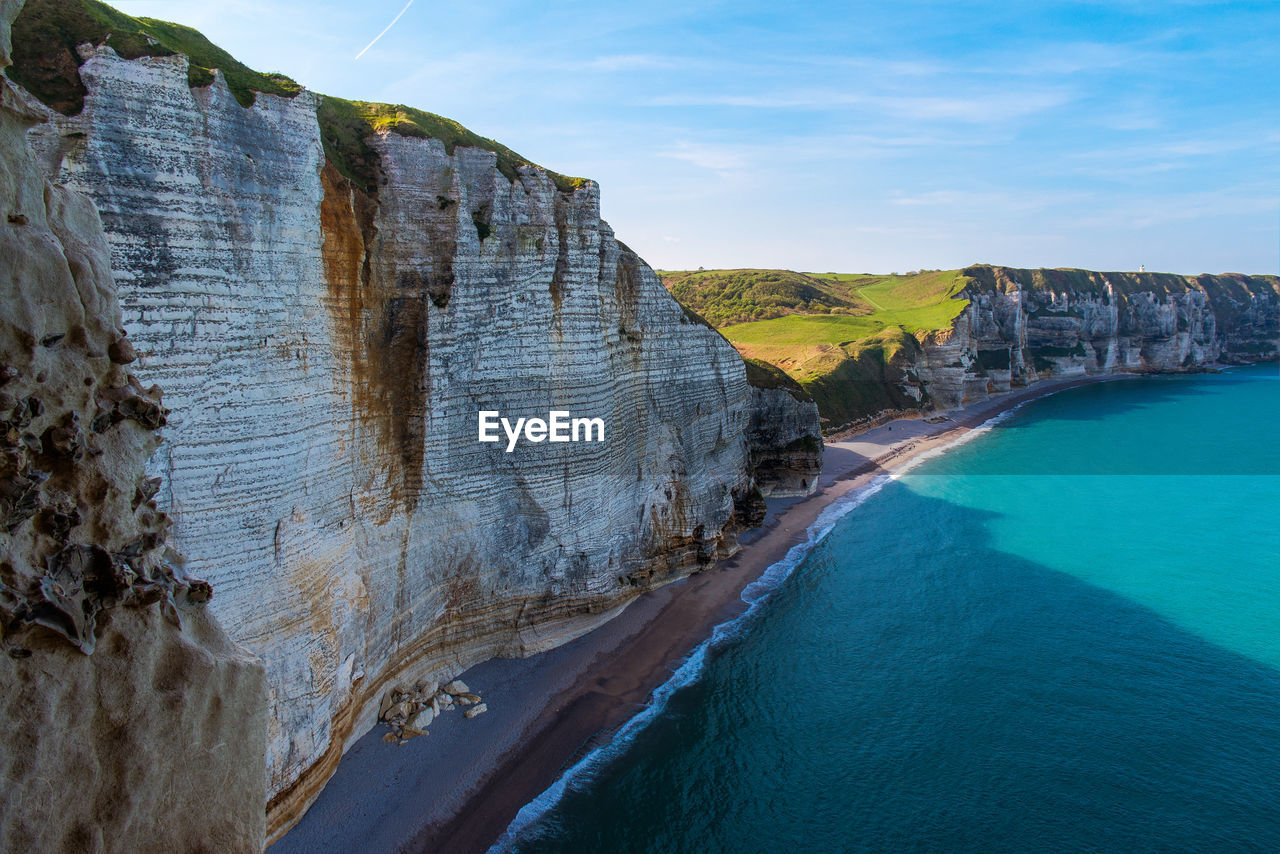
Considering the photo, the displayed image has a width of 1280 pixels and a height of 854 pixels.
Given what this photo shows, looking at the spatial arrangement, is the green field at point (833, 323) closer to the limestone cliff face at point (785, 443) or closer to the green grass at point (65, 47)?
the limestone cliff face at point (785, 443)

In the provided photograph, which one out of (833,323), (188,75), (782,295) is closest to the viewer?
(188,75)

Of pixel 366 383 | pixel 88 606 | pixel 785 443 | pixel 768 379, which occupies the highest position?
pixel 366 383

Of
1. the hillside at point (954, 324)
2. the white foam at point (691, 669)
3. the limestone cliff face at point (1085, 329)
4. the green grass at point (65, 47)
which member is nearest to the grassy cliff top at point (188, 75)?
the green grass at point (65, 47)

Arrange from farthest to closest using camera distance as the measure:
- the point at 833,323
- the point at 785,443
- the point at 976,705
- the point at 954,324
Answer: the point at 833,323 < the point at 954,324 < the point at 785,443 < the point at 976,705

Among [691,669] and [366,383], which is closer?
[366,383]

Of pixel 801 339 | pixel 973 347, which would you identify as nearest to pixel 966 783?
pixel 801 339

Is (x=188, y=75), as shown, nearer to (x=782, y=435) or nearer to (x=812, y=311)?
(x=782, y=435)

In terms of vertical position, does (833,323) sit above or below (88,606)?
above

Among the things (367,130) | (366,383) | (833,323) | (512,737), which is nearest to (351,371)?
(366,383)
